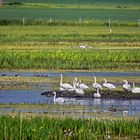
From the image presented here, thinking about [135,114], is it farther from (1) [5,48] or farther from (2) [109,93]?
(1) [5,48]

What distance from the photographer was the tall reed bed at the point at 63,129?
19.9m

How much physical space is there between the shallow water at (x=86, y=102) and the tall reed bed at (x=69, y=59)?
418 inches

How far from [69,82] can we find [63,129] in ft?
49.8

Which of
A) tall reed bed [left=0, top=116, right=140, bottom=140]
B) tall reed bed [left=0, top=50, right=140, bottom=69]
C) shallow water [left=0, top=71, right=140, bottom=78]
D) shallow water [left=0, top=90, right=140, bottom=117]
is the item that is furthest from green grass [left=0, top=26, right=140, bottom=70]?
tall reed bed [left=0, top=116, right=140, bottom=140]

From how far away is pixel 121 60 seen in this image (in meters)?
46.8

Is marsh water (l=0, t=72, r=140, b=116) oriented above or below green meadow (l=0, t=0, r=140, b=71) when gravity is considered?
above

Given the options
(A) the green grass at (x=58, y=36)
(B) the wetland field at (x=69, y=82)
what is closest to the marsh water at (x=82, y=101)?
(B) the wetland field at (x=69, y=82)

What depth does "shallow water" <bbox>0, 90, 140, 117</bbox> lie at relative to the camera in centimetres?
2714

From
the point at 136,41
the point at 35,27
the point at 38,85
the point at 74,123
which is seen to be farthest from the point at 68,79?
the point at 35,27

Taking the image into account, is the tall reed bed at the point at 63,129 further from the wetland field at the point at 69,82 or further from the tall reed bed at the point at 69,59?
the tall reed bed at the point at 69,59

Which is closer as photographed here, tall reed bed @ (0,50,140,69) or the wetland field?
the wetland field

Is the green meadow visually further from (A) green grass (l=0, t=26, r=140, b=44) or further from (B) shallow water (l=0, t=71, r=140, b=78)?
(B) shallow water (l=0, t=71, r=140, b=78)

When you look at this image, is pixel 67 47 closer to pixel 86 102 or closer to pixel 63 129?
pixel 86 102

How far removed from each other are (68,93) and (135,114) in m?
6.24
